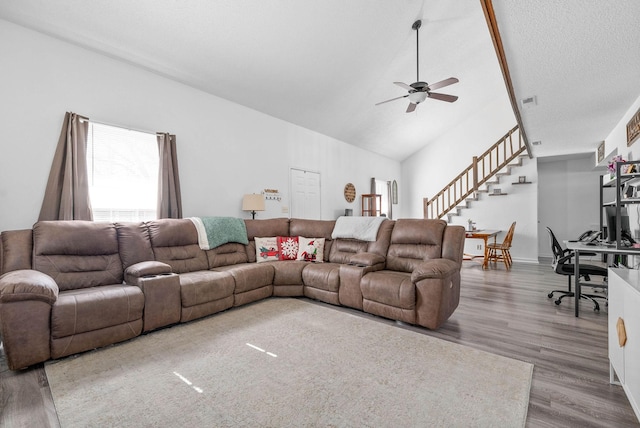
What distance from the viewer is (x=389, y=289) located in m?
2.97

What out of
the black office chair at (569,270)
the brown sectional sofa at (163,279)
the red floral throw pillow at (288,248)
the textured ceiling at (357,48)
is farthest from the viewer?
the red floral throw pillow at (288,248)

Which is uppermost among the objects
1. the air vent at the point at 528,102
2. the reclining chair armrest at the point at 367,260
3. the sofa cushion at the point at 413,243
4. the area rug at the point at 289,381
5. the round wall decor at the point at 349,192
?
the air vent at the point at 528,102

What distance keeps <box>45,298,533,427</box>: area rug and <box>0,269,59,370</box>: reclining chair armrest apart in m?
0.17

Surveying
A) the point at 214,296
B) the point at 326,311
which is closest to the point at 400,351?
the point at 326,311

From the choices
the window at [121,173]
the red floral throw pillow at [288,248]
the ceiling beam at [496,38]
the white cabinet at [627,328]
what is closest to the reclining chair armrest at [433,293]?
the white cabinet at [627,328]

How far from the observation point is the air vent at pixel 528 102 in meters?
4.11

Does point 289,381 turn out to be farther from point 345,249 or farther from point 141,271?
point 345,249

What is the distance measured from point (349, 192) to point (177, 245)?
188 inches

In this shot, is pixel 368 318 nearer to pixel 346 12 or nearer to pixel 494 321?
pixel 494 321

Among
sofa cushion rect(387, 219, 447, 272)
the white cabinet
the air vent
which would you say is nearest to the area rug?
the white cabinet

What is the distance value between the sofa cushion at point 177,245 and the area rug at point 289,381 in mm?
879

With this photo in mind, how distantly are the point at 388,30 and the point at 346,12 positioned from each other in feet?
2.93

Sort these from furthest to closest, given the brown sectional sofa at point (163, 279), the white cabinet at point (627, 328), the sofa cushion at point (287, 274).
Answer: the sofa cushion at point (287, 274) → the brown sectional sofa at point (163, 279) → the white cabinet at point (627, 328)

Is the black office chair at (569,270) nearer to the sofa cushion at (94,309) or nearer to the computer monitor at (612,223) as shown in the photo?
the computer monitor at (612,223)
